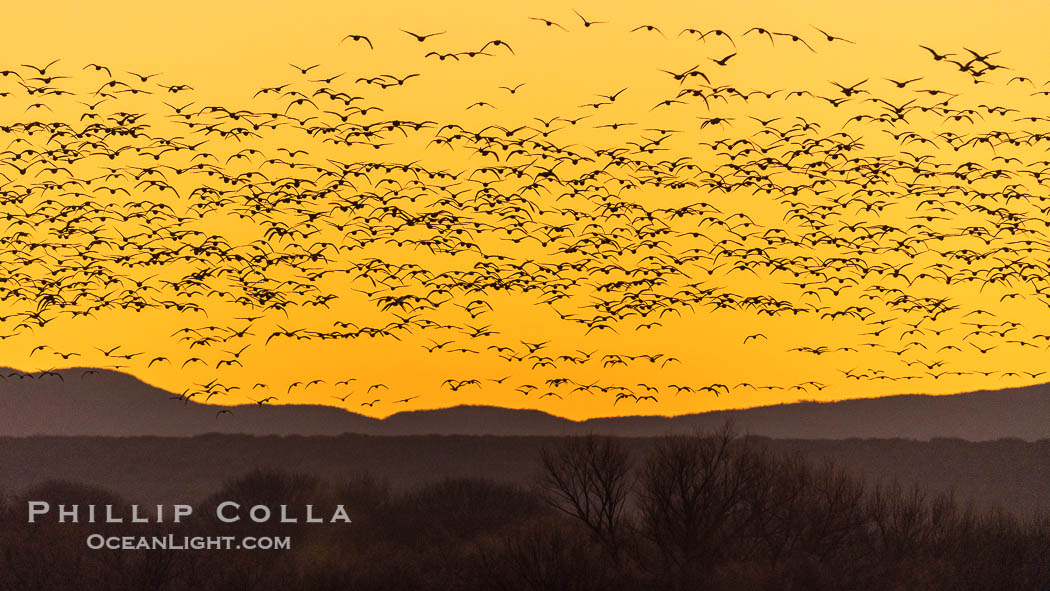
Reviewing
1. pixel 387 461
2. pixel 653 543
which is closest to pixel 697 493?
pixel 653 543

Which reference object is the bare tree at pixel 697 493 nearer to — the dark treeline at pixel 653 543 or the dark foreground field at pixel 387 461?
the dark treeline at pixel 653 543

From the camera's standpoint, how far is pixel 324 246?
2422 centimetres

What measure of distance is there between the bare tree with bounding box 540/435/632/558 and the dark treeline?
1.3 inches

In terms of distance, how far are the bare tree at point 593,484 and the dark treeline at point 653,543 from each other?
0.11 feet

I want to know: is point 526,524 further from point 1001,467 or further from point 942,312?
point 1001,467

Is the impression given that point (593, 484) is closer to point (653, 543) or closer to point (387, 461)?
point (653, 543)

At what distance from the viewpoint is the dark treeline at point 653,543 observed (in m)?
23.1

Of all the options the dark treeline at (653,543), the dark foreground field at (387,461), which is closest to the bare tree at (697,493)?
the dark treeline at (653,543)

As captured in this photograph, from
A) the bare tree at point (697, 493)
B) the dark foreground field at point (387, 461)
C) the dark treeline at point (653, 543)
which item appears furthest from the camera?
the dark foreground field at point (387, 461)

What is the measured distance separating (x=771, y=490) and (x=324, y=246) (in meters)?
12.2

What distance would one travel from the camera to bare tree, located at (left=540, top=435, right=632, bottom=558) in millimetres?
25250

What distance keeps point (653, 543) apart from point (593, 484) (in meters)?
1.93

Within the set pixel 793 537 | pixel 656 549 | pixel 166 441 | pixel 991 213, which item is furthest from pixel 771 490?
pixel 166 441

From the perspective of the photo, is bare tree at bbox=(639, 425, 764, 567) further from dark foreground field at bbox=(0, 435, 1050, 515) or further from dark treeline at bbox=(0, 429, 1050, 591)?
dark foreground field at bbox=(0, 435, 1050, 515)
